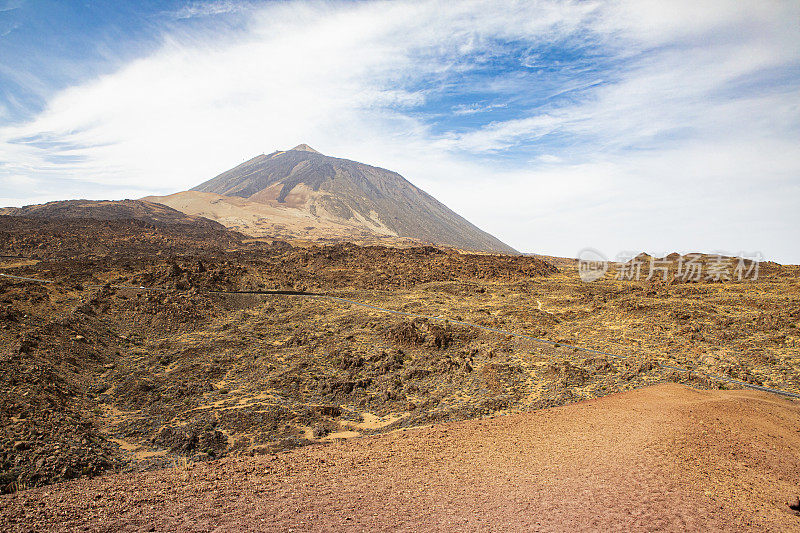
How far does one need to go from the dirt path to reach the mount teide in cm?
6423

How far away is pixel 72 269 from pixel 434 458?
22761 mm

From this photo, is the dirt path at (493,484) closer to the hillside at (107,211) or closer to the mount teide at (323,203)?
the hillside at (107,211)

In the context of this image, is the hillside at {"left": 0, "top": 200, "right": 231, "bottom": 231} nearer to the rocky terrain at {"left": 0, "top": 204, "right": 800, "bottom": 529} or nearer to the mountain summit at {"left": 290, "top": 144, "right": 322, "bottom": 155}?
the rocky terrain at {"left": 0, "top": 204, "right": 800, "bottom": 529}

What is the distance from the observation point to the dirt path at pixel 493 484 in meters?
4.45

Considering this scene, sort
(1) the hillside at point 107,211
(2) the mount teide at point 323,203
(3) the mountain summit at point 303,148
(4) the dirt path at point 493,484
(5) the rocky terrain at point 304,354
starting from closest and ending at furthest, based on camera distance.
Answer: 1. (4) the dirt path at point 493,484
2. (5) the rocky terrain at point 304,354
3. (1) the hillside at point 107,211
4. (2) the mount teide at point 323,203
5. (3) the mountain summit at point 303,148

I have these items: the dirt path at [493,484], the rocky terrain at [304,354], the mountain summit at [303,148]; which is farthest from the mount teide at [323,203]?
the dirt path at [493,484]

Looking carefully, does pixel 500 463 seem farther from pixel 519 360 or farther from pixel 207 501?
pixel 519 360

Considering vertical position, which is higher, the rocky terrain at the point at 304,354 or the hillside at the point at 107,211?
the hillside at the point at 107,211

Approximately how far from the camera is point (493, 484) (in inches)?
214

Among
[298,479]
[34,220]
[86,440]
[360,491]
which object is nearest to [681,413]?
[360,491]

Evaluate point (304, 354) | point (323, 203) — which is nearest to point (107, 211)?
point (304, 354)

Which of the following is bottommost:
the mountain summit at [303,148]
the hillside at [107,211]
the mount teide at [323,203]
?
the hillside at [107,211]

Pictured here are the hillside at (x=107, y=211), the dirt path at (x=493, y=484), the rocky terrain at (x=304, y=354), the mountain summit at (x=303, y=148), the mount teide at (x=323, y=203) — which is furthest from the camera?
the mountain summit at (x=303, y=148)

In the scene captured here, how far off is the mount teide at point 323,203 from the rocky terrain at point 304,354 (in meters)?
51.2
